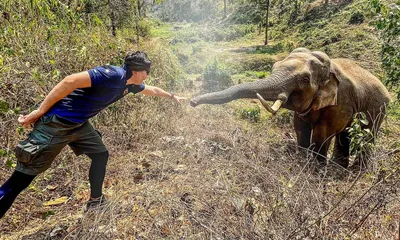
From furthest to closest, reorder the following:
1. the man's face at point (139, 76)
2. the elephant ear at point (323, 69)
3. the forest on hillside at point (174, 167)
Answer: the elephant ear at point (323, 69)
the man's face at point (139, 76)
the forest on hillside at point (174, 167)

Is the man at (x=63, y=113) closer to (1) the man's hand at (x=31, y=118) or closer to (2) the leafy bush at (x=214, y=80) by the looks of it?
(1) the man's hand at (x=31, y=118)

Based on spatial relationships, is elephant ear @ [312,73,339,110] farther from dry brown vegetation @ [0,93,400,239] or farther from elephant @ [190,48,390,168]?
dry brown vegetation @ [0,93,400,239]

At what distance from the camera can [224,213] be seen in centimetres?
261

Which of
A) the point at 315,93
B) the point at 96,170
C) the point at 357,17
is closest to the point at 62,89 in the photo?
the point at 96,170

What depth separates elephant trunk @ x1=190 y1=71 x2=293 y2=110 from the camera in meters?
3.95

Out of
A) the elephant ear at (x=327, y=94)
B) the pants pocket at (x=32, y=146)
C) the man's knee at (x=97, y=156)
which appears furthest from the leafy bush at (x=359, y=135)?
the pants pocket at (x=32, y=146)

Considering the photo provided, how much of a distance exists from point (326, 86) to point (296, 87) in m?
0.50

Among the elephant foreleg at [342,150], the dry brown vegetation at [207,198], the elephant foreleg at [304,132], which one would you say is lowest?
the elephant foreleg at [342,150]

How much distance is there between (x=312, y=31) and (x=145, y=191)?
23.1 metres

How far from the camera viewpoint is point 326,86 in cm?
445

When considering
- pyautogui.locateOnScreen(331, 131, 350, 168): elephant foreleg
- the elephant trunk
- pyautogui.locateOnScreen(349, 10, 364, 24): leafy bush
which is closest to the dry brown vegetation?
the elephant trunk

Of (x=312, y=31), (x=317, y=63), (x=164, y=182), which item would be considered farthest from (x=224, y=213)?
(x=312, y=31)

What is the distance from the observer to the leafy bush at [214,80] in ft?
31.3

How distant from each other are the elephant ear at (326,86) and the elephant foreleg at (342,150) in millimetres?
1063
